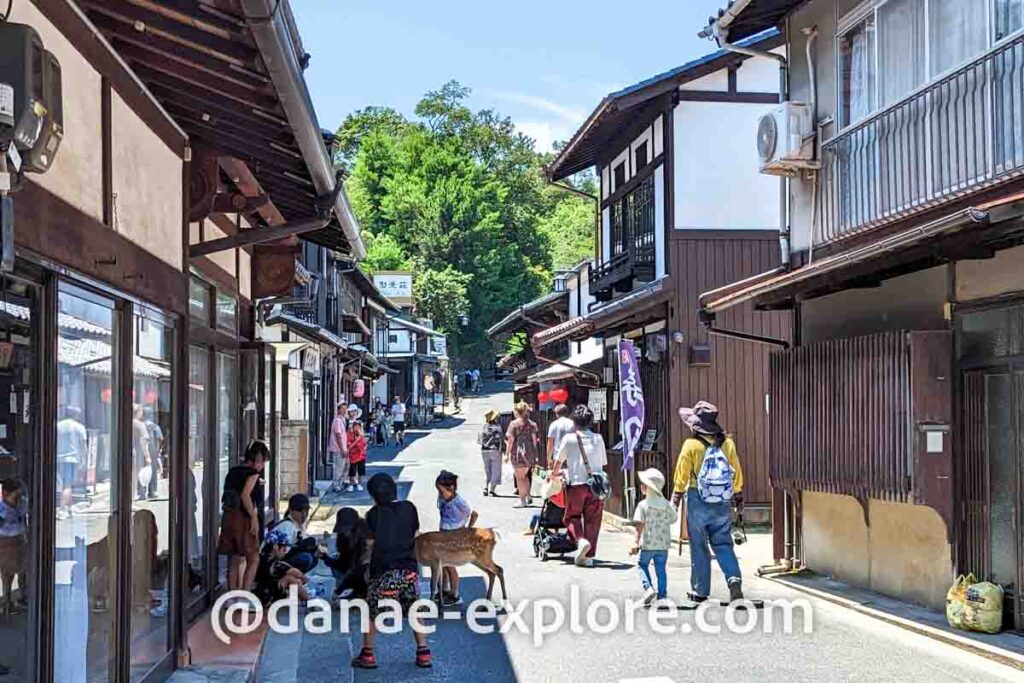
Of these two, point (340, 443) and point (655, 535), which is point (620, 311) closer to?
point (655, 535)

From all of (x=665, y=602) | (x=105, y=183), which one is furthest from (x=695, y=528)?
(x=105, y=183)

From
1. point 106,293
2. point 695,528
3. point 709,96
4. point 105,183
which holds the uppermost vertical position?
point 709,96

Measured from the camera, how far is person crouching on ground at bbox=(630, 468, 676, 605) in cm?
1071

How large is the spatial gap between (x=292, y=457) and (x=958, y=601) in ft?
42.2

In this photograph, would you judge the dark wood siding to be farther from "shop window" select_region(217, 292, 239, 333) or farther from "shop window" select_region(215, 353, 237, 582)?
"shop window" select_region(217, 292, 239, 333)

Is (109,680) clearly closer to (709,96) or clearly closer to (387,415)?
(709,96)

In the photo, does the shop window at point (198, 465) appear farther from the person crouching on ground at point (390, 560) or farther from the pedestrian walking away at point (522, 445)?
the pedestrian walking away at point (522, 445)

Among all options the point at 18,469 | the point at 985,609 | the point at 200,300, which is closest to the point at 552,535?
the point at 200,300

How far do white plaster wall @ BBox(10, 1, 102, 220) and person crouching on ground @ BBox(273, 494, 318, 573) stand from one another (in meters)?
5.94

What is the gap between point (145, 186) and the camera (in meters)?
7.12

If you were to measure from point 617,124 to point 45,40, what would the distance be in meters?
16.1

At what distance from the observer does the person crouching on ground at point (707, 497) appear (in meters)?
10.8

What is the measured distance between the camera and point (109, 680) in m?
6.47

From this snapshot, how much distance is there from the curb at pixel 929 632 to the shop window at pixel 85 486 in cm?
633
